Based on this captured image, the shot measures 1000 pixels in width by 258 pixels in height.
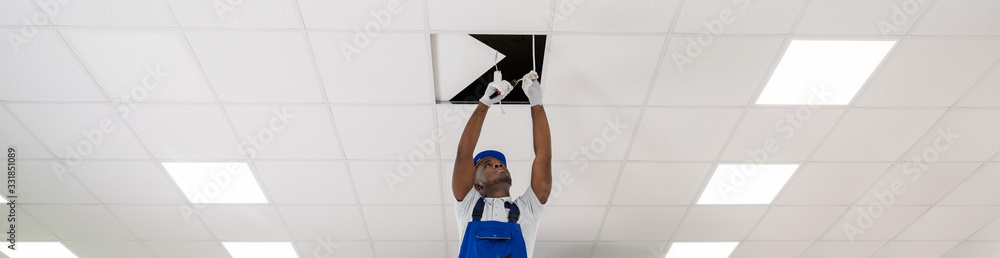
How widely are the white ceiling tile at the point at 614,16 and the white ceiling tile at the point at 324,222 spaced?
2198 millimetres

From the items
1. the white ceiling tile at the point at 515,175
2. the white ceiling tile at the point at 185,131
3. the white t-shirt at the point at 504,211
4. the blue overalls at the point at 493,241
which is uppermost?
the white ceiling tile at the point at 185,131

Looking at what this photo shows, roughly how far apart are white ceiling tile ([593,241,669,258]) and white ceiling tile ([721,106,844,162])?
4.31 ft

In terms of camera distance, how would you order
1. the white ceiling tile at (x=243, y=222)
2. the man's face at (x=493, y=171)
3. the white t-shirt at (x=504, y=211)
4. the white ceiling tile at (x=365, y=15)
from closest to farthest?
1. the white t-shirt at (x=504, y=211)
2. the man's face at (x=493, y=171)
3. the white ceiling tile at (x=365, y=15)
4. the white ceiling tile at (x=243, y=222)

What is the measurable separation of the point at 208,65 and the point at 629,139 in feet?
7.50

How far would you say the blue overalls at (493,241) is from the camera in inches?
72.3

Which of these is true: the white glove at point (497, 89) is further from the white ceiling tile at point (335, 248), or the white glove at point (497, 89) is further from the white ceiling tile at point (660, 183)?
the white ceiling tile at point (335, 248)

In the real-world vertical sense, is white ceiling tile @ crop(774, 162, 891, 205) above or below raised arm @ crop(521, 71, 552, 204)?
above

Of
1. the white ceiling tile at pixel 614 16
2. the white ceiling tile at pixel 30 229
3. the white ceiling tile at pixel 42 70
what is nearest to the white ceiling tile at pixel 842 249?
the white ceiling tile at pixel 614 16

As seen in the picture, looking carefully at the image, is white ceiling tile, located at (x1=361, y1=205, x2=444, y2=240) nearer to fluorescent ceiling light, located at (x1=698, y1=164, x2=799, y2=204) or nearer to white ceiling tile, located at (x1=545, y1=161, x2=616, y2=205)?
white ceiling tile, located at (x1=545, y1=161, x2=616, y2=205)

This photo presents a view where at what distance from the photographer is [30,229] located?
4.06m

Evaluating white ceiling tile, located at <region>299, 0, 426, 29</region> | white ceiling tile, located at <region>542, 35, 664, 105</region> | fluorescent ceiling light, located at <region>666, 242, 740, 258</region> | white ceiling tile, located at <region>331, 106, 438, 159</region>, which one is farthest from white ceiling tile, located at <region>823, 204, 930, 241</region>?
white ceiling tile, located at <region>299, 0, 426, 29</region>

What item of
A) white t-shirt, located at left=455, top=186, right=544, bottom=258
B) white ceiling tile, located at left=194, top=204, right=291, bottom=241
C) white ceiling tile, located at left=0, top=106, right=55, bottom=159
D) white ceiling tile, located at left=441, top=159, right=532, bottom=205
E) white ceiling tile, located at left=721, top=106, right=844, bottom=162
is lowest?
white t-shirt, located at left=455, top=186, right=544, bottom=258

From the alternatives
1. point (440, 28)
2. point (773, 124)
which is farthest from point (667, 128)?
point (440, 28)

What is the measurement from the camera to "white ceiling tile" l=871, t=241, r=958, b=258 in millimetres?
4320
